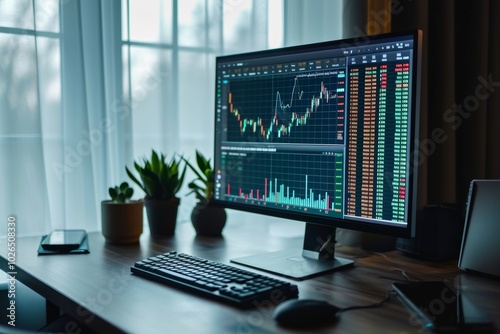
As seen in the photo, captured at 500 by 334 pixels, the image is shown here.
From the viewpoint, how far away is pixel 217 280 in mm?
1085

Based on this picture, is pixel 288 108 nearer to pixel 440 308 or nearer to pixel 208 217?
pixel 208 217

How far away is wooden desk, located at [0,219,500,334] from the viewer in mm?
896

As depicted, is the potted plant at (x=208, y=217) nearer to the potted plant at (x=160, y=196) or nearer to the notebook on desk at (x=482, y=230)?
the potted plant at (x=160, y=196)

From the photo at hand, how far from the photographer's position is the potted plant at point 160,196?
1.65m

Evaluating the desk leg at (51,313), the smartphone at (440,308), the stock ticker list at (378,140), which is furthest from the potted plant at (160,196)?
the smartphone at (440,308)

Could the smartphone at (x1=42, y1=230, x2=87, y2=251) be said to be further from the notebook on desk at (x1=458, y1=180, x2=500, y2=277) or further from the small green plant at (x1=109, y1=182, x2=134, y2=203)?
the notebook on desk at (x1=458, y1=180, x2=500, y2=277)

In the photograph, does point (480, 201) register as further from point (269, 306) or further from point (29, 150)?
point (29, 150)

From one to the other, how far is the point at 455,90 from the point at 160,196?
0.99 m

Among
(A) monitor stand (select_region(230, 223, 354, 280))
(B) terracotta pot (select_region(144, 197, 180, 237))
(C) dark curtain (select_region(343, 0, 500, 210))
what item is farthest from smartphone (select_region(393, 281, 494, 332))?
(B) terracotta pot (select_region(144, 197, 180, 237))

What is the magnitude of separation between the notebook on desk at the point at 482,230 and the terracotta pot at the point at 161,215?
2.69 feet

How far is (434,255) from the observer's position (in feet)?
4.41

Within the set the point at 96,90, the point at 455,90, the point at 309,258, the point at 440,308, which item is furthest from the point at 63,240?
the point at 455,90

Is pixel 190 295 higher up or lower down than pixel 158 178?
lower down

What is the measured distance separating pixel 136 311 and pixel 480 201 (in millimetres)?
789
